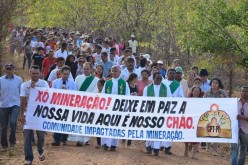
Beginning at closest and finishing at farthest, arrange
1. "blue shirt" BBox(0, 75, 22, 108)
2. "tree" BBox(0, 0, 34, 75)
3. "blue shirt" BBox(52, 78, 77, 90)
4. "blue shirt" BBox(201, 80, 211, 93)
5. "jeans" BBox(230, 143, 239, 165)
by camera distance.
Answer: "jeans" BBox(230, 143, 239, 165)
"blue shirt" BBox(0, 75, 22, 108)
"blue shirt" BBox(52, 78, 77, 90)
"blue shirt" BBox(201, 80, 211, 93)
"tree" BBox(0, 0, 34, 75)

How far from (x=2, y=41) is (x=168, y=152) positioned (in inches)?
247

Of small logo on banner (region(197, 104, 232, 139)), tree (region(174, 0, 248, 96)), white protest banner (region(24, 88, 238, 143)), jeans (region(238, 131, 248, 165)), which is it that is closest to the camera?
jeans (region(238, 131, 248, 165))

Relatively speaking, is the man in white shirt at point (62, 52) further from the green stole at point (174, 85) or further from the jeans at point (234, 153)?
the jeans at point (234, 153)

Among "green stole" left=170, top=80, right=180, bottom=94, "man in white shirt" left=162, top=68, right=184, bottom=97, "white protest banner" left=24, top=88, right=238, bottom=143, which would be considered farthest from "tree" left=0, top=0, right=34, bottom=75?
"green stole" left=170, top=80, right=180, bottom=94

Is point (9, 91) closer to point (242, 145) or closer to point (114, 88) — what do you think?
point (114, 88)

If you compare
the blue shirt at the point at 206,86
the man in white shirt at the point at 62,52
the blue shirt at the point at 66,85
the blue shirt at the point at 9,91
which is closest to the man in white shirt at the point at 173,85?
the blue shirt at the point at 206,86

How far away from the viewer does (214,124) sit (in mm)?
10914

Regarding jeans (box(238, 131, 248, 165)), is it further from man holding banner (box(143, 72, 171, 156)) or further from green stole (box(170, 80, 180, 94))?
green stole (box(170, 80, 180, 94))

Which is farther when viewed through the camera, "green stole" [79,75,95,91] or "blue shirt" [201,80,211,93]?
"blue shirt" [201,80,211,93]

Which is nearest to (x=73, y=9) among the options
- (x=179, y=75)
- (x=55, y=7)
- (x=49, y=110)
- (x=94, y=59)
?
(x=55, y=7)

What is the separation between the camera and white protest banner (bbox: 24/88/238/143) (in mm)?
10945

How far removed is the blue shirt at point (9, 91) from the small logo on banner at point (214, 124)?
3.93 metres

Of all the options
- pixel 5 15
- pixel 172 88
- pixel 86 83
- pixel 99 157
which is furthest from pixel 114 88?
pixel 5 15

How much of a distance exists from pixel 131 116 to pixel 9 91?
268 centimetres
